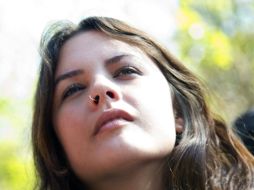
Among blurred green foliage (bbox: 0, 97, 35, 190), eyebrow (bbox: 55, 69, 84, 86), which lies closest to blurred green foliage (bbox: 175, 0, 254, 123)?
blurred green foliage (bbox: 0, 97, 35, 190)

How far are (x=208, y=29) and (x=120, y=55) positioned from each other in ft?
10.7

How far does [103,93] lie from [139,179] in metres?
0.45

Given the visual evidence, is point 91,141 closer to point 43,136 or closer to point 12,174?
point 43,136

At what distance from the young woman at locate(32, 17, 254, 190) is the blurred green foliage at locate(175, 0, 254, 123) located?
2.61 m

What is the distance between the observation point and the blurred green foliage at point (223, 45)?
581cm

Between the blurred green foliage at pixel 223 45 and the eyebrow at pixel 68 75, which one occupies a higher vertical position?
the eyebrow at pixel 68 75

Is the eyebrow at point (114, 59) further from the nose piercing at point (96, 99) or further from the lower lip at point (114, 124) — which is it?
the lower lip at point (114, 124)

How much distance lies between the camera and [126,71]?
2.62 m

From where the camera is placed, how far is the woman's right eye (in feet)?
8.63

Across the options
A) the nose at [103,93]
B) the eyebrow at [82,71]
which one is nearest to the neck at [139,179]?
the nose at [103,93]

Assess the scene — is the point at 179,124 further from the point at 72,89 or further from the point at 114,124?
the point at 72,89

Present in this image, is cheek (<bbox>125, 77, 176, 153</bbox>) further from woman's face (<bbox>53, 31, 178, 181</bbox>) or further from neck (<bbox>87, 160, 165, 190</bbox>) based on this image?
neck (<bbox>87, 160, 165, 190</bbox>)

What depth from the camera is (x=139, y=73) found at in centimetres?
263

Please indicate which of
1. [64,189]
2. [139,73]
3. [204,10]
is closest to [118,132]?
[139,73]
